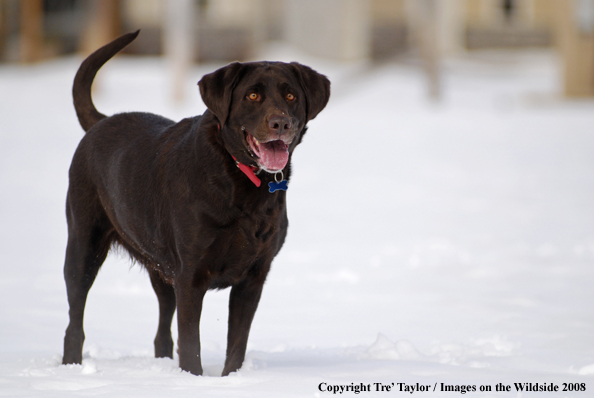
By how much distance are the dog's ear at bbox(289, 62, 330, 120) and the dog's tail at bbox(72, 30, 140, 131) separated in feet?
3.86

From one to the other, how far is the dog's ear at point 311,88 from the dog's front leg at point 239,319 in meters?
Answer: 0.86

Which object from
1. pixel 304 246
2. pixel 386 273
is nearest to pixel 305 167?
pixel 304 246

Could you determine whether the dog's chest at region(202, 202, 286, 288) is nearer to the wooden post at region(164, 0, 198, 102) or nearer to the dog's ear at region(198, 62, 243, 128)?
the dog's ear at region(198, 62, 243, 128)

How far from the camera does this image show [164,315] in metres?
4.11

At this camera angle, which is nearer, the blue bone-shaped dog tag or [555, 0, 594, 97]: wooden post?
A: the blue bone-shaped dog tag

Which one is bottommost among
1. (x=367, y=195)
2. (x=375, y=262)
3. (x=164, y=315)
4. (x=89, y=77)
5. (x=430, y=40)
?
(x=367, y=195)

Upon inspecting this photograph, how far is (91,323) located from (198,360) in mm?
1859

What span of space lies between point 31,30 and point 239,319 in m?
17.0

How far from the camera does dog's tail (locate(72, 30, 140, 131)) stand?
4.26 m

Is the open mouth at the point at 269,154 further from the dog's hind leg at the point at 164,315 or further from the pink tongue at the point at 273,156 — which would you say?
the dog's hind leg at the point at 164,315

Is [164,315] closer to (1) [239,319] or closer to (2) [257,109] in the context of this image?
(1) [239,319]

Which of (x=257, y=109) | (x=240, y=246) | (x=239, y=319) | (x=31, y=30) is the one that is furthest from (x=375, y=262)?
(x=31, y=30)

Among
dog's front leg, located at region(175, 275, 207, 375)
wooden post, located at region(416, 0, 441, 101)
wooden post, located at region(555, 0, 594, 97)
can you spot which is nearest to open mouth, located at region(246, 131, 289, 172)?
dog's front leg, located at region(175, 275, 207, 375)

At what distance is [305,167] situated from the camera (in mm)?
11766
